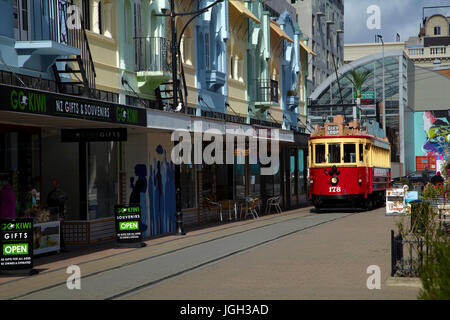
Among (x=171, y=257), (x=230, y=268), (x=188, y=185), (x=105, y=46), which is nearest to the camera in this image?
(x=230, y=268)

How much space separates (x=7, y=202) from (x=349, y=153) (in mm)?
18392

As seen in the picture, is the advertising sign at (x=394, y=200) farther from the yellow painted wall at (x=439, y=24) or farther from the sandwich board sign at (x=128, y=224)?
the yellow painted wall at (x=439, y=24)

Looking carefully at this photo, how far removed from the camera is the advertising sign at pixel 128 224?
19703 millimetres

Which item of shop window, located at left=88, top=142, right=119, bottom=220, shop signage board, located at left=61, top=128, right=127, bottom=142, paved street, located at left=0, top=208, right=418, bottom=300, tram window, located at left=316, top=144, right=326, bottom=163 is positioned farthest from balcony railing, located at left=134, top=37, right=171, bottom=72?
tram window, located at left=316, top=144, right=326, bottom=163

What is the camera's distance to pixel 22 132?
765 inches

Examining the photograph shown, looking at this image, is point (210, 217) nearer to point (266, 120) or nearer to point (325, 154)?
point (325, 154)

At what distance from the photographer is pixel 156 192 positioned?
24750mm

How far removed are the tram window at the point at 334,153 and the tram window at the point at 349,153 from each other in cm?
28

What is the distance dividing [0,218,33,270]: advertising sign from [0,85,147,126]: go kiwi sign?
2.14 metres

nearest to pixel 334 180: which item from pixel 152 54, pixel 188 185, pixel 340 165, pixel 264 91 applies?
pixel 340 165

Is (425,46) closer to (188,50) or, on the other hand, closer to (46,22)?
(188,50)

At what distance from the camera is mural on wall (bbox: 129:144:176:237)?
77.9ft

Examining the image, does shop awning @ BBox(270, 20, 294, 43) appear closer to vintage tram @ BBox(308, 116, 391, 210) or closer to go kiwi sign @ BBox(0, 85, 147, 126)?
vintage tram @ BBox(308, 116, 391, 210)

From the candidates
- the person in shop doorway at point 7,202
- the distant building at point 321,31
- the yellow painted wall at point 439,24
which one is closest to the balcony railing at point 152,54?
the person in shop doorway at point 7,202
